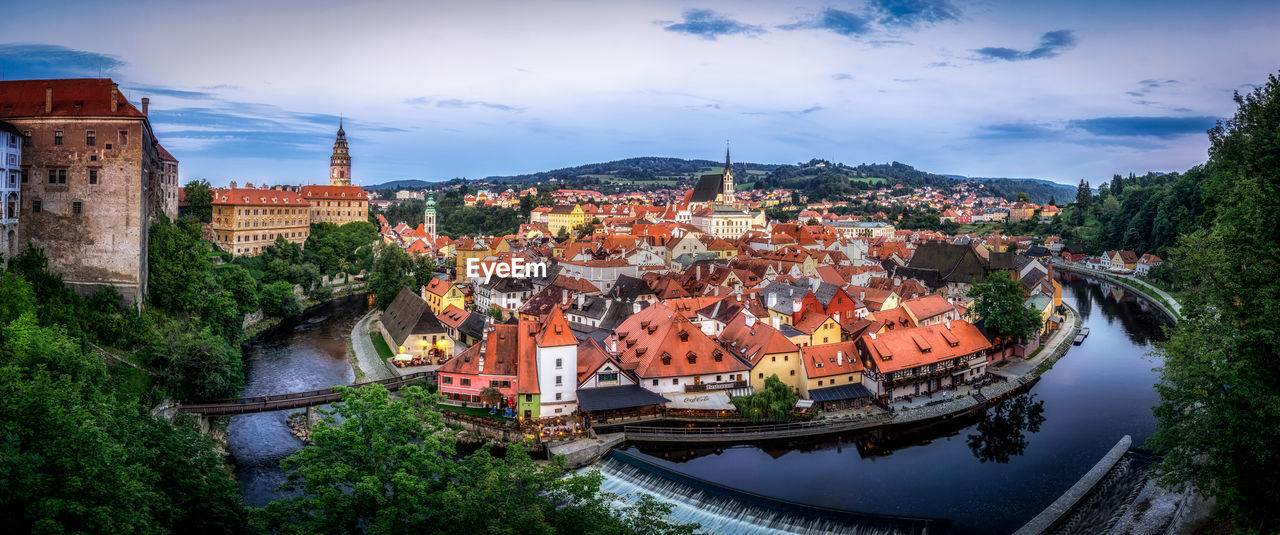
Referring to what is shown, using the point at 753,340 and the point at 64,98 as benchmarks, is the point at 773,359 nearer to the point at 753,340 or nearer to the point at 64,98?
the point at 753,340

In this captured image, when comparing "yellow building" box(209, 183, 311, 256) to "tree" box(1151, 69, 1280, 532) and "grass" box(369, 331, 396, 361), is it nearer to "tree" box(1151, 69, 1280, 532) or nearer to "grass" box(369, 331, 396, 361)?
"grass" box(369, 331, 396, 361)

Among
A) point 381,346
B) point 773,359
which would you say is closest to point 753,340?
point 773,359

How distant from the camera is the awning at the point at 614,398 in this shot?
24.0 metres

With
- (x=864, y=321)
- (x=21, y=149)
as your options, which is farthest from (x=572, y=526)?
(x=21, y=149)

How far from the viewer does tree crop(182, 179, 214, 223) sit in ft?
170

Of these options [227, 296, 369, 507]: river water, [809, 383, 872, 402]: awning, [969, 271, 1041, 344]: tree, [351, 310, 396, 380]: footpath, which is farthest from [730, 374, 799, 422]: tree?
[351, 310, 396, 380]: footpath

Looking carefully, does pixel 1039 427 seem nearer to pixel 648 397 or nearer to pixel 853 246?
pixel 648 397

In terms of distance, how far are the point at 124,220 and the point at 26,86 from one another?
612 centimetres

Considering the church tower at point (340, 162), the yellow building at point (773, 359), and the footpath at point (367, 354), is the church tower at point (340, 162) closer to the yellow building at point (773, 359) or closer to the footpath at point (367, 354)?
the footpath at point (367, 354)

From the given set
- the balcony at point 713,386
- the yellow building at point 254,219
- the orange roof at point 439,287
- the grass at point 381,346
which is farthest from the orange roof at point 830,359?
the yellow building at point 254,219

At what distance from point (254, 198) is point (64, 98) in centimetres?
2909

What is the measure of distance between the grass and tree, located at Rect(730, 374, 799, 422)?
17.7 meters

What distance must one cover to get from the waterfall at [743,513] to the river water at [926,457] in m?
0.12

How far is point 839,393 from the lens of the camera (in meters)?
26.1
